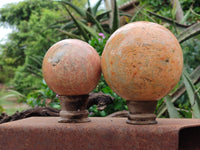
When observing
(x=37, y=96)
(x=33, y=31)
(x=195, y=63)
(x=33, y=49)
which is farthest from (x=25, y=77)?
(x=195, y=63)

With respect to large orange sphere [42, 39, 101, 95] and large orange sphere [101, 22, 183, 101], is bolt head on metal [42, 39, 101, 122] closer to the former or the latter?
large orange sphere [42, 39, 101, 95]

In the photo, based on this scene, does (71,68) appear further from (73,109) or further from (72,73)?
(73,109)

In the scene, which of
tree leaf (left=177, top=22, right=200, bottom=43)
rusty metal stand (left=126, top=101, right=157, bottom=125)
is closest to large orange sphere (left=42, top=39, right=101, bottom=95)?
rusty metal stand (left=126, top=101, right=157, bottom=125)

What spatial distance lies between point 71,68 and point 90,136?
294 mm

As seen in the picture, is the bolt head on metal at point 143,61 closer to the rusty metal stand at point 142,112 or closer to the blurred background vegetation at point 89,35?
the rusty metal stand at point 142,112

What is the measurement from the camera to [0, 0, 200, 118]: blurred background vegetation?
77.2 inches

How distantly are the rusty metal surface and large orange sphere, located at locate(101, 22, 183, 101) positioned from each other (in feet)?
0.45

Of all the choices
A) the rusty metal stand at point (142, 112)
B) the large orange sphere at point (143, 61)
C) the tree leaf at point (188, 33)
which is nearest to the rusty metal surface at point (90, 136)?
the rusty metal stand at point (142, 112)

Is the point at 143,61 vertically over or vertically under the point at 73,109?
over

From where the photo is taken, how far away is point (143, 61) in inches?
35.6

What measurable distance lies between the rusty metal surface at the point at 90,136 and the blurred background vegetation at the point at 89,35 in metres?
0.56

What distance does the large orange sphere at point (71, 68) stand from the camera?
1.04 m

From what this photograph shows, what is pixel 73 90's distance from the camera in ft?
3.52

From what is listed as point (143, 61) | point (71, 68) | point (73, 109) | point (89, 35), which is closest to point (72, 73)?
point (71, 68)
